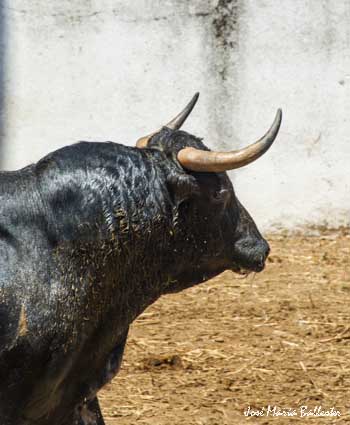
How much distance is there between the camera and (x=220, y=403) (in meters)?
6.47

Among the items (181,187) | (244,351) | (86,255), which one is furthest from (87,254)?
(244,351)

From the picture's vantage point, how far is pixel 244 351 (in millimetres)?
7320

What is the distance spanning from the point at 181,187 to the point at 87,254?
1.66 ft

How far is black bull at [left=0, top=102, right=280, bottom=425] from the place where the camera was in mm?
4297

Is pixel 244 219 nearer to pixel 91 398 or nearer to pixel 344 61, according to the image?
pixel 91 398

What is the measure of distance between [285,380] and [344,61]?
3.86 meters

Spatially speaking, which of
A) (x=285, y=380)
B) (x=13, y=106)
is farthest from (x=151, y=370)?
(x=13, y=106)

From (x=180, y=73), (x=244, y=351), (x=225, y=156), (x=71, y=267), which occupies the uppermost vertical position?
(x=180, y=73)

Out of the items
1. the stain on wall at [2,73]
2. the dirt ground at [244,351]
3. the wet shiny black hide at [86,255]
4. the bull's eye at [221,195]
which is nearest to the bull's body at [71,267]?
the wet shiny black hide at [86,255]

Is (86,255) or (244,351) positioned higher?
(86,255)

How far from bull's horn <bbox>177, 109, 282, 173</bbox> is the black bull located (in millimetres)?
63

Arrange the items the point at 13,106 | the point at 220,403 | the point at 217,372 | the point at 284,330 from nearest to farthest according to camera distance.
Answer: the point at 220,403, the point at 217,372, the point at 284,330, the point at 13,106

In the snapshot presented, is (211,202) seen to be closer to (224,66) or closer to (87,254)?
(87,254)

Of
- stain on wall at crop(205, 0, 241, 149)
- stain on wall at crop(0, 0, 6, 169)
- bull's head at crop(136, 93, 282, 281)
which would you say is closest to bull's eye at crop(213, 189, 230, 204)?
bull's head at crop(136, 93, 282, 281)
